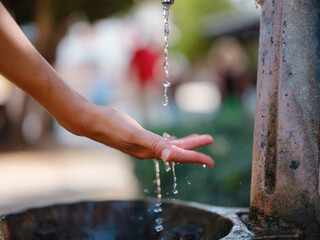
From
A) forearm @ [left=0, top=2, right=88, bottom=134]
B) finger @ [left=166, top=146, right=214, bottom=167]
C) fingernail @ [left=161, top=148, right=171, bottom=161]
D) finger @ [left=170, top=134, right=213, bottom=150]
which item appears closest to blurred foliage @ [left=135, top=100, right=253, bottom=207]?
finger @ [left=170, top=134, right=213, bottom=150]

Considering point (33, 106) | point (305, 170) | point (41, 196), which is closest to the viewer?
point (305, 170)

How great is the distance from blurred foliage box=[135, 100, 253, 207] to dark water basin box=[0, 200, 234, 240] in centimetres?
131

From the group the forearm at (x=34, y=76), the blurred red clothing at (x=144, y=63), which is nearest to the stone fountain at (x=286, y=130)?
the forearm at (x=34, y=76)

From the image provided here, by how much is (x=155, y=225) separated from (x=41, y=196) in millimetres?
4057

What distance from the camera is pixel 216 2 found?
35.0 m

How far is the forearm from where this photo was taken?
4.58ft

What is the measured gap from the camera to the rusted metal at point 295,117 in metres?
1.56

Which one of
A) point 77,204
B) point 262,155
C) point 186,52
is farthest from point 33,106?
point 186,52

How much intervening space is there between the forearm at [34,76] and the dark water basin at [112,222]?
60 centimetres

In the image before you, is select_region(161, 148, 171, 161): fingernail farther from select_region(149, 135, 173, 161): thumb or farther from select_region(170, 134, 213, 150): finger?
select_region(170, 134, 213, 150): finger

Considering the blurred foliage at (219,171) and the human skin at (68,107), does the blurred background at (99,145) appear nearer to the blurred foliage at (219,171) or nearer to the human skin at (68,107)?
the blurred foliage at (219,171)

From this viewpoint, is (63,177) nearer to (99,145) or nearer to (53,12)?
(99,145)

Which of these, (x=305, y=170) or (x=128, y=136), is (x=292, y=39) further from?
(x=128, y=136)

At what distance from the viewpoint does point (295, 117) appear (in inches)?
61.8
